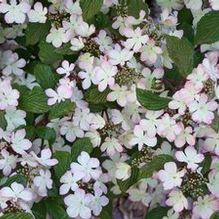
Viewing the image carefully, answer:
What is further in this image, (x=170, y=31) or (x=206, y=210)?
(x=170, y=31)

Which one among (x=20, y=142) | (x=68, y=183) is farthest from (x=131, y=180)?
(x=20, y=142)

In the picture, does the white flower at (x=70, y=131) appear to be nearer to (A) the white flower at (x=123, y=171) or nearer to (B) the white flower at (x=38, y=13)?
(A) the white flower at (x=123, y=171)

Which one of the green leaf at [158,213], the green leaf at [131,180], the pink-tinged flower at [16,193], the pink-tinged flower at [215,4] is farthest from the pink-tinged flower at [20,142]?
the pink-tinged flower at [215,4]

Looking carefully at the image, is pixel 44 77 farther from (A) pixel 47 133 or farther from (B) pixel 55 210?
(B) pixel 55 210

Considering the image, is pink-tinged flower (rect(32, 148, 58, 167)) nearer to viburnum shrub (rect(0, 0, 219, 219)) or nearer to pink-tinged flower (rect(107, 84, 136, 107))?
viburnum shrub (rect(0, 0, 219, 219))

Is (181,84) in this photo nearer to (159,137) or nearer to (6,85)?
(159,137)

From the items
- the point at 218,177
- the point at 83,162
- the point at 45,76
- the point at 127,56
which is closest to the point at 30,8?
the point at 45,76
